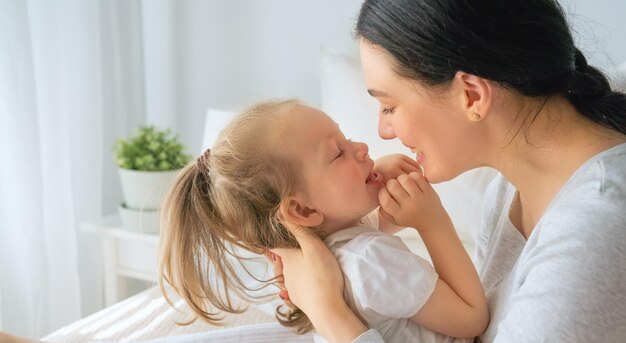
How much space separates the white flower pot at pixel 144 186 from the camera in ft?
8.11

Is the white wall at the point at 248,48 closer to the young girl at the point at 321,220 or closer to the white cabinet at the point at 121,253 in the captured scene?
the white cabinet at the point at 121,253

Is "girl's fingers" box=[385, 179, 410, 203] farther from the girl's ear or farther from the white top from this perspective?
the white top

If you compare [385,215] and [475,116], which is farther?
[385,215]

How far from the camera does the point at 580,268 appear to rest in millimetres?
904

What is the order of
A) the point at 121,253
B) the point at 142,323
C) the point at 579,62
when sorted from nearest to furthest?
the point at 579,62, the point at 142,323, the point at 121,253

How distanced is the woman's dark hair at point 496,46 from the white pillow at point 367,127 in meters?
0.88

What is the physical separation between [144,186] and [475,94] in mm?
1659

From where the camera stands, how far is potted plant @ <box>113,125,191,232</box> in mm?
2484

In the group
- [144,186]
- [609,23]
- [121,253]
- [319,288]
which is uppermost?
[609,23]

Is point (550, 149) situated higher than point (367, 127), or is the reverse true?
point (550, 149)

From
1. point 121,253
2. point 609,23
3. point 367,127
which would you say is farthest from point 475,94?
point 121,253

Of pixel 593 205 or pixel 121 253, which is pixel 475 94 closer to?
pixel 593 205

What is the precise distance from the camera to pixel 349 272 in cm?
121

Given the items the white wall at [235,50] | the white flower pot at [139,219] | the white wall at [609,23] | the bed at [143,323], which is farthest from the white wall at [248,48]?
the bed at [143,323]
